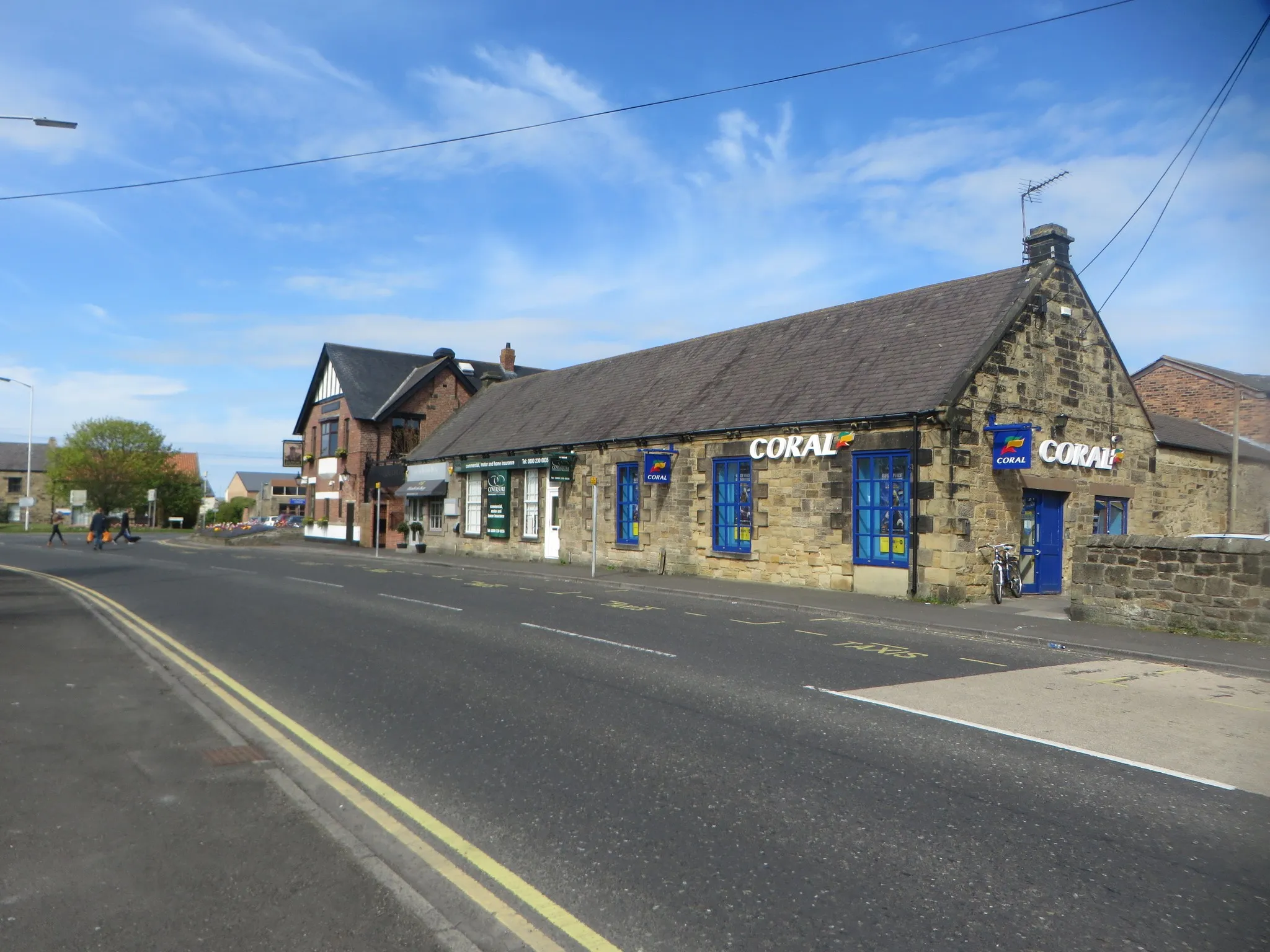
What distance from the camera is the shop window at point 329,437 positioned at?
42938 millimetres

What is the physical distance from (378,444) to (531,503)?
14.9 metres

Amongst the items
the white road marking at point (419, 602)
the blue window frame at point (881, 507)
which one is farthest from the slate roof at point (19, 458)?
the blue window frame at point (881, 507)

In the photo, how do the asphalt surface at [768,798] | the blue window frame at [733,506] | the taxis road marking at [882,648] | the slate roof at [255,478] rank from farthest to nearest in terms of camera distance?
the slate roof at [255,478] → the blue window frame at [733,506] → the taxis road marking at [882,648] → the asphalt surface at [768,798]

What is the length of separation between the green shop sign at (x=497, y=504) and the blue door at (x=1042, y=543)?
16.6m

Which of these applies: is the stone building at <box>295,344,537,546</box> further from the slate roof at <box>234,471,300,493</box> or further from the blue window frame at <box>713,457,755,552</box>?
the slate roof at <box>234,471,300,493</box>

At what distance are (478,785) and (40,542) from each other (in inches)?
1848

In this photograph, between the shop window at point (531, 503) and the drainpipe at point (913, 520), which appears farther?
the shop window at point (531, 503)

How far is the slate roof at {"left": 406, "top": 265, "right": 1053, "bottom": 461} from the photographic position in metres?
18.3

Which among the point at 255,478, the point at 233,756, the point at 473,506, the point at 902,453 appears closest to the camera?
the point at 233,756

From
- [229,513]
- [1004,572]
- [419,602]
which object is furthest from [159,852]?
[229,513]

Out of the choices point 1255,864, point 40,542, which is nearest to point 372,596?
point 1255,864

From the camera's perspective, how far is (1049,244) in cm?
1927

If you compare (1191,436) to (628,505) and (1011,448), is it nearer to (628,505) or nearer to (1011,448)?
(1011,448)

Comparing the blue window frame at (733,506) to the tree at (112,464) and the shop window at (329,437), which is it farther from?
the tree at (112,464)
